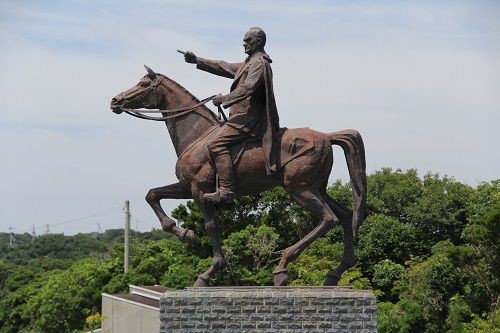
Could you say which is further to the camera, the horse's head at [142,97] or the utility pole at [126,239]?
the utility pole at [126,239]

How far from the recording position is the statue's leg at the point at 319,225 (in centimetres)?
1294

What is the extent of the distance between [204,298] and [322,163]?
7.37 feet

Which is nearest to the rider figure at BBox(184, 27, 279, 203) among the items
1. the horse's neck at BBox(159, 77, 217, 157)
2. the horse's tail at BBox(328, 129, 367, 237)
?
the horse's neck at BBox(159, 77, 217, 157)

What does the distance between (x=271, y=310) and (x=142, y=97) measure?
335cm

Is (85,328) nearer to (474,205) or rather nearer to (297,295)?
(474,205)

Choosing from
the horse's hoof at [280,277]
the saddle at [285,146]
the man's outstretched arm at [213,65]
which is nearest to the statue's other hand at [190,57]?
the man's outstretched arm at [213,65]

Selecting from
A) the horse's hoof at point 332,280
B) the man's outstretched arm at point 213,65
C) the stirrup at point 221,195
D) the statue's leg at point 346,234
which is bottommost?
the horse's hoof at point 332,280

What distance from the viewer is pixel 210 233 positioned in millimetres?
13320

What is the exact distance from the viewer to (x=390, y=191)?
121ft

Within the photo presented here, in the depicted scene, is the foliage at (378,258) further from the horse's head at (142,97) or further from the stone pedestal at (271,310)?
the stone pedestal at (271,310)

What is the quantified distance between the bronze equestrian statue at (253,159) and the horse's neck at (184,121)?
0.04 ft

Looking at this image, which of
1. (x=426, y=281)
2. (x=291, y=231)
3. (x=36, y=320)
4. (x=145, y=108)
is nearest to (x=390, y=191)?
(x=291, y=231)

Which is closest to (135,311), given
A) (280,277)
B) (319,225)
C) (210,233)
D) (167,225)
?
(167,225)

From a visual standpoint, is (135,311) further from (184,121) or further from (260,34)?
(260,34)
